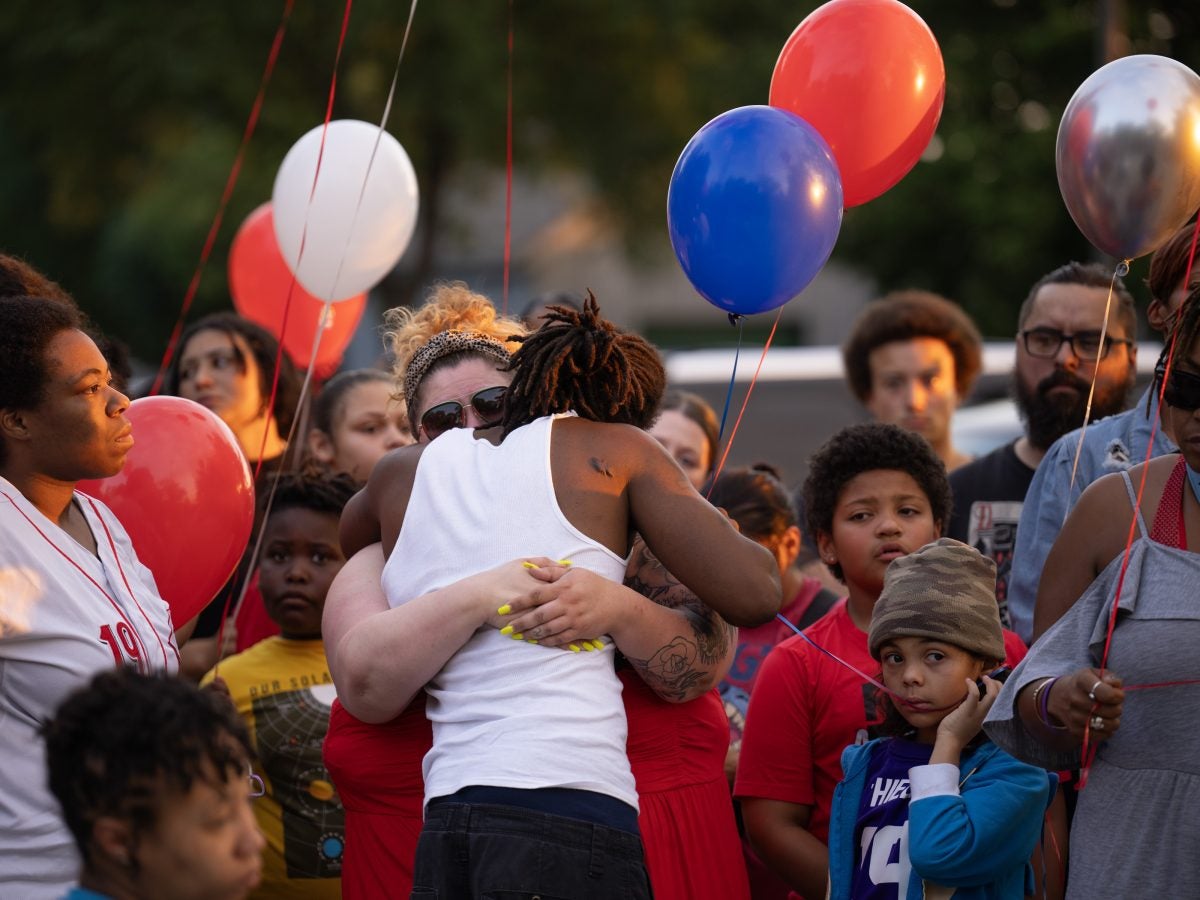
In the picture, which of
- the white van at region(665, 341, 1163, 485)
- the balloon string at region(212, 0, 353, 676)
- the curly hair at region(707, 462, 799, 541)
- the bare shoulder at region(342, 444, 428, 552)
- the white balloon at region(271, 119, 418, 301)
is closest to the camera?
the bare shoulder at region(342, 444, 428, 552)

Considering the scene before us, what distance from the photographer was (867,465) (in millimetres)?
4152

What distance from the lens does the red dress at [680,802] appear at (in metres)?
3.26

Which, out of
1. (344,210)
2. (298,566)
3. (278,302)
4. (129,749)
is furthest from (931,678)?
(278,302)

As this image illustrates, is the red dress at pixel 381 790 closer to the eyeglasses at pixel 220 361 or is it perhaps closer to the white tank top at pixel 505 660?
the white tank top at pixel 505 660

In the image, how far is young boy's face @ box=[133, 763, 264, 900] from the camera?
7.74 feet

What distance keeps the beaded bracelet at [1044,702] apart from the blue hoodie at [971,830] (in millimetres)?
224

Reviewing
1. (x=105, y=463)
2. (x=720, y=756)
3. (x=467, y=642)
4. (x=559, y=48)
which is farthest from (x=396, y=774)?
(x=559, y=48)

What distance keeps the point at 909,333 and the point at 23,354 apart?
12.0ft

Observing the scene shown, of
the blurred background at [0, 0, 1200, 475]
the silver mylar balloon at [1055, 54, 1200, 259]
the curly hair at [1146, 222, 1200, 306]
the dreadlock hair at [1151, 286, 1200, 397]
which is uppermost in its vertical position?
the blurred background at [0, 0, 1200, 475]

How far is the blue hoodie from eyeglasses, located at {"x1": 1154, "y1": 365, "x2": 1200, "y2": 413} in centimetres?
78

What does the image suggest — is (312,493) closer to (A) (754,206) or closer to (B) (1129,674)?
(A) (754,206)

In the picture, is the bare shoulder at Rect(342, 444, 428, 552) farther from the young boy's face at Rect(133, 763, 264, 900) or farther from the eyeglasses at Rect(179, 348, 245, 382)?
the eyeglasses at Rect(179, 348, 245, 382)

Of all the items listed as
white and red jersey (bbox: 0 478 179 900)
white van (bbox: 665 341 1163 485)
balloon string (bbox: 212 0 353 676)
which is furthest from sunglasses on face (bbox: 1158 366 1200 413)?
white van (bbox: 665 341 1163 485)

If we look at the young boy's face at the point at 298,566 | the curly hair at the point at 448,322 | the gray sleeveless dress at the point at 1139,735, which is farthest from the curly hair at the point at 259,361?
the gray sleeveless dress at the point at 1139,735
